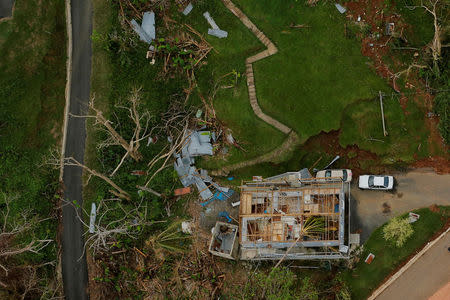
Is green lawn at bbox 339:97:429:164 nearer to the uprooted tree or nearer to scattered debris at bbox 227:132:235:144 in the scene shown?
scattered debris at bbox 227:132:235:144

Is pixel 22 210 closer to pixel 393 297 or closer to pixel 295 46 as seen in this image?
pixel 295 46

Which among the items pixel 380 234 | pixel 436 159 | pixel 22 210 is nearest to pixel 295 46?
pixel 436 159

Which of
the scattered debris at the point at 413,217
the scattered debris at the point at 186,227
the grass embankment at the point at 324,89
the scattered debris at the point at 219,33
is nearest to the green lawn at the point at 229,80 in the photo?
the grass embankment at the point at 324,89

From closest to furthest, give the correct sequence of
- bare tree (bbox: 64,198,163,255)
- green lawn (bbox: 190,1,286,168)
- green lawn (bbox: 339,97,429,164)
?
green lawn (bbox: 339,97,429,164)
bare tree (bbox: 64,198,163,255)
green lawn (bbox: 190,1,286,168)

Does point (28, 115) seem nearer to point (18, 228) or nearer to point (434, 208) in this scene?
point (18, 228)

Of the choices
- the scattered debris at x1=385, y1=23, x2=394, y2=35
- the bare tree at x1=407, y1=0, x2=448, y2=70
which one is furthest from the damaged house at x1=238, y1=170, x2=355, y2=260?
the scattered debris at x1=385, y1=23, x2=394, y2=35

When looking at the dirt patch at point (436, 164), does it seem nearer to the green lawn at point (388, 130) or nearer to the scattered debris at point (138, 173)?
the green lawn at point (388, 130)

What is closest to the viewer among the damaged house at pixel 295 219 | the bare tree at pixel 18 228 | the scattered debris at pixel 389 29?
the damaged house at pixel 295 219
